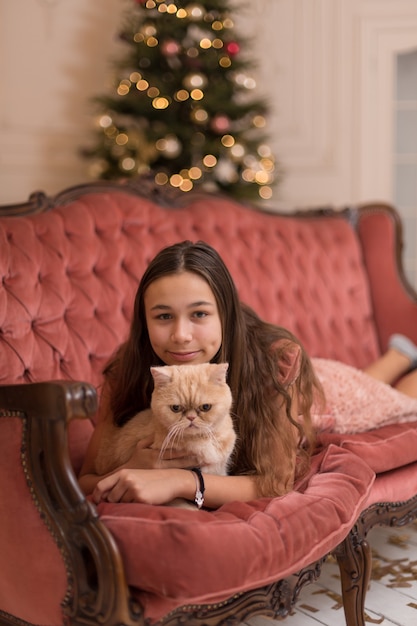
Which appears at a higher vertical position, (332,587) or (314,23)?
(314,23)

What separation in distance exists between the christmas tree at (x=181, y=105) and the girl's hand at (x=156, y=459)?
8.52 feet

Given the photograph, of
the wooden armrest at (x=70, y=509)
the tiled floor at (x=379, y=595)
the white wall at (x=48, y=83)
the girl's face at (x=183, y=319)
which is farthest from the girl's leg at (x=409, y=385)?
the white wall at (x=48, y=83)

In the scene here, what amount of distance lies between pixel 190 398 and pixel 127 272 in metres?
1.39

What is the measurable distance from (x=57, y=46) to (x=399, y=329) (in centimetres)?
281

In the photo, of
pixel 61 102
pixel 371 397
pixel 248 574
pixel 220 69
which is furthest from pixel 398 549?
pixel 61 102

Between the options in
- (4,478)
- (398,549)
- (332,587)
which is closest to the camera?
(4,478)

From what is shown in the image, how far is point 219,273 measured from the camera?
7.42 ft

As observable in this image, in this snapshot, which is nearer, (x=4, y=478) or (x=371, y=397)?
(x=4, y=478)


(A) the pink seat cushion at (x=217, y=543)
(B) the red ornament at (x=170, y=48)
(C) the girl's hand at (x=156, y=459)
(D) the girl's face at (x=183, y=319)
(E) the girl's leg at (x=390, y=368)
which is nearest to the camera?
(A) the pink seat cushion at (x=217, y=543)

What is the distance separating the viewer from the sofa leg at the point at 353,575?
2.40 m

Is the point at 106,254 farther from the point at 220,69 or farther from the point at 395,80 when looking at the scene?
the point at 395,80

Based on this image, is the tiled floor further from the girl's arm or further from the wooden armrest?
the wooden armrest

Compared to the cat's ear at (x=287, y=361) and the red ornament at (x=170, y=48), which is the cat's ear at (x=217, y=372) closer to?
the cat's ear at (x=287, y=361)

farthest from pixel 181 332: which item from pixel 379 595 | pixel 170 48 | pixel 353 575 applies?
pixel 170 48
